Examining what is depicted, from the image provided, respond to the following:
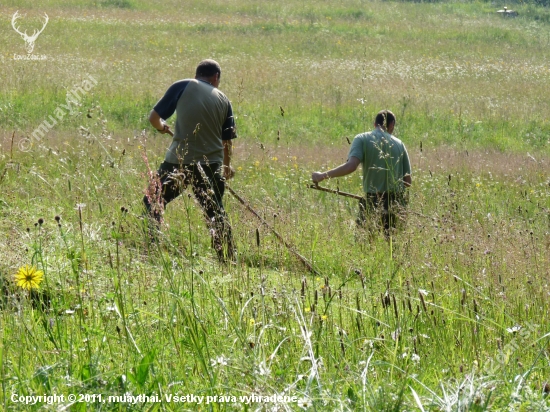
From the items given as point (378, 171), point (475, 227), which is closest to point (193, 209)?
point (378, 171)

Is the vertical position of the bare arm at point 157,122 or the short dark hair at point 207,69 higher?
the short dark hair at point 207,69

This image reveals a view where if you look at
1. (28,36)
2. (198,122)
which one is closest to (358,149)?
(198,122)

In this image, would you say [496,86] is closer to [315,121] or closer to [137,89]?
[315,121]

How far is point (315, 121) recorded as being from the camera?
15.4 m

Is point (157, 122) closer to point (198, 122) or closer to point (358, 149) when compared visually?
point (198, 122)

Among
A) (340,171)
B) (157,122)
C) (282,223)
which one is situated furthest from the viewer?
(340,171)

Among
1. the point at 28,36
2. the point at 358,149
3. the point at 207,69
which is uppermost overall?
the point at 207,69

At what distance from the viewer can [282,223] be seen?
5.82 metres

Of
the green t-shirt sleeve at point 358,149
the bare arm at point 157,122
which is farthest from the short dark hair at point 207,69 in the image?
the green t-shirt sleeve at point 358,149

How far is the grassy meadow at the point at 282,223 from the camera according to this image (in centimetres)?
306

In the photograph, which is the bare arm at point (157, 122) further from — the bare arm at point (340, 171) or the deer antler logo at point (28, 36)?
the deer antler logo at point (28, 36)

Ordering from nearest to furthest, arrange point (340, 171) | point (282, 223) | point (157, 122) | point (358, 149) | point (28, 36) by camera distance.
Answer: point (282, 223), point (157, 122), point (340, 171), point (358, 149), point (28, 36)

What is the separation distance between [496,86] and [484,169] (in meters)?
9.86

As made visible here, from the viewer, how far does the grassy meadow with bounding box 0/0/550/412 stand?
3.06 meters
